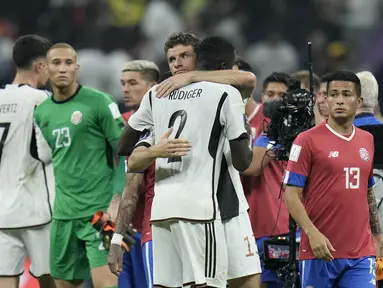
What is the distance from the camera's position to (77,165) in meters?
9.07

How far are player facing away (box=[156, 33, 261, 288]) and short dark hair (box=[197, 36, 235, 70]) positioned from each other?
59 mm

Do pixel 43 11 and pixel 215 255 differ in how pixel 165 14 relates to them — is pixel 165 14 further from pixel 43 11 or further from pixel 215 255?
pixel 215 255

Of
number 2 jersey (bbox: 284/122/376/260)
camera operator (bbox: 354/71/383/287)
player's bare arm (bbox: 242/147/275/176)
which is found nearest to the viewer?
number 2 jersey (bbox: 284/122/376/260)

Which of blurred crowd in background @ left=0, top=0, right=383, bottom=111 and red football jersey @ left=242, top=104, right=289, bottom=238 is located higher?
blurred crowd in background @ left=0, top=0, right=383, bottom=111

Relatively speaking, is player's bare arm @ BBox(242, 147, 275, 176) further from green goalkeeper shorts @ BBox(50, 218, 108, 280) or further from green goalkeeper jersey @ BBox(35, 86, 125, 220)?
green goalkeeper shorts @ BBox(50, 218, 108, 280)

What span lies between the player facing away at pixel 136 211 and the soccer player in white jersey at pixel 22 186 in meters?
0.78

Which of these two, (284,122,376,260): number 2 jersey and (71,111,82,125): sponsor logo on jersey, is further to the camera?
(71,111,82,125): sponsor logo on jersey

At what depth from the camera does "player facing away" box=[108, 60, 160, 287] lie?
781cm

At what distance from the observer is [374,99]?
8.65m

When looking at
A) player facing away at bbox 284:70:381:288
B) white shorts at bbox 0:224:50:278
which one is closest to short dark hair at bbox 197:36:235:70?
player facing away at bbox 284:70:381:288

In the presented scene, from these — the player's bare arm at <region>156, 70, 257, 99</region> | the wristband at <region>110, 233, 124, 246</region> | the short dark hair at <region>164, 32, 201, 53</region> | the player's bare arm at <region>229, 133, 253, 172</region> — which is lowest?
the wristband at <region>110, 233, 124, 246</region>

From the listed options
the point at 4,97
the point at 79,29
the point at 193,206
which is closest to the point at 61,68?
the point at 4,97

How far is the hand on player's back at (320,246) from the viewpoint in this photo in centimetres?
718

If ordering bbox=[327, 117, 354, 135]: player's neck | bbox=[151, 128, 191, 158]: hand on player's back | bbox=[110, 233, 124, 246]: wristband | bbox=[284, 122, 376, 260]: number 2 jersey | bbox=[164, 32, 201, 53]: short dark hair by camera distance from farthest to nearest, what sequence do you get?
bbox=[110, 233, 124, 246]: wristband < bbox=[327, 117, 354, 135]: player's neck < bbox=[284, 122, 376, 260]: number 2 jersey < bbox=[164, 32, 201, 53]: short dark hair < bbox=[151, 128, 191, 158]: hand on player's back
